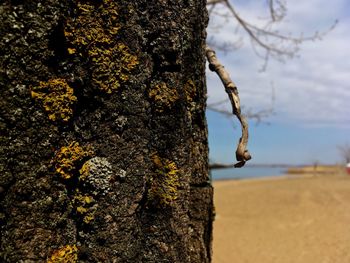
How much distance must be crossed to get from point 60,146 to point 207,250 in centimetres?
63

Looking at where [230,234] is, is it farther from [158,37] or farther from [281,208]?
[158,37]

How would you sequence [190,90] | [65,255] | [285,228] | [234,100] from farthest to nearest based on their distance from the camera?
[285,228]
[234,100]
[190,90]
[65,255]

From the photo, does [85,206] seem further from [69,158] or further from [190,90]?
[190,90]

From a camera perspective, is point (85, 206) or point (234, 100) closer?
point (85, 206)

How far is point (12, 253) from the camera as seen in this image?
1097 mm

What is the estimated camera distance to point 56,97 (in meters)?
1.16

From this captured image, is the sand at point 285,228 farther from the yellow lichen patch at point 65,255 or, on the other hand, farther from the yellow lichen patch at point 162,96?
the yellow lichen patch at point 65,255

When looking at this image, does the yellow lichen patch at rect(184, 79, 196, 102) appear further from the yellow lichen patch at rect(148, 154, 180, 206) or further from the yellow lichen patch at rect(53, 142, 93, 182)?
the yellow lichen patch at rect(53, 142, 93, 182)

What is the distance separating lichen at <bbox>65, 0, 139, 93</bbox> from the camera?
1.17 meters

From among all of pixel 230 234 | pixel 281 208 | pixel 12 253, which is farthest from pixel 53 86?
pixel 281 208

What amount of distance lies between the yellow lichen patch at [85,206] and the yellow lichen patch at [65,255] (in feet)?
0.26

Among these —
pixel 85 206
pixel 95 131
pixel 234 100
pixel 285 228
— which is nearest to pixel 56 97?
pixel 95 131

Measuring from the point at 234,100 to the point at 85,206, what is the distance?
678 mm

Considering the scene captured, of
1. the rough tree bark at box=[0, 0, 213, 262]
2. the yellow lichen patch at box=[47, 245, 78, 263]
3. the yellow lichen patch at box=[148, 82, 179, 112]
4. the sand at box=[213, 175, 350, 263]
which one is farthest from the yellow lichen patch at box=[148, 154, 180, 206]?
the sand at box=[213, 175, 350, 263]
